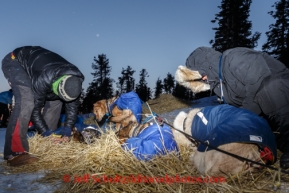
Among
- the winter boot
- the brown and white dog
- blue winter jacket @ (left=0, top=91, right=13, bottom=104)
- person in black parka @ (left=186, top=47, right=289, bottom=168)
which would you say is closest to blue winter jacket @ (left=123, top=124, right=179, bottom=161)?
the brown and white dog

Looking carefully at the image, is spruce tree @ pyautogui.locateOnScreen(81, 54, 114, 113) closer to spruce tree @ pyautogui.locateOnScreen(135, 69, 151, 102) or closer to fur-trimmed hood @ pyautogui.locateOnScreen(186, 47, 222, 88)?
spruce tree @ pyautogui.locateOnScreen(135, 69, 151, 102)

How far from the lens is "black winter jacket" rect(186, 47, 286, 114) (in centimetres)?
324

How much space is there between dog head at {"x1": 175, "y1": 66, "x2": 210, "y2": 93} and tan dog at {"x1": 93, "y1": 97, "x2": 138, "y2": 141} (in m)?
0.98

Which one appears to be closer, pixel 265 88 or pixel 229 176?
pixel 229 176

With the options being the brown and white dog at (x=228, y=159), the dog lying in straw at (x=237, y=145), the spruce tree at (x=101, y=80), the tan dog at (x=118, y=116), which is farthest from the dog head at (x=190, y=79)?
the spruce tree at (x=101, y=80)

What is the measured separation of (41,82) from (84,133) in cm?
98

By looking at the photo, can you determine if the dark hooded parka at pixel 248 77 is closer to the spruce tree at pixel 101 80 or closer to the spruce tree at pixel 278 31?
the spruce tree at pixel 278 31

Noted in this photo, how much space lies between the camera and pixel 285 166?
2533mm

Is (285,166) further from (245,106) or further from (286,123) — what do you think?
(245,106)

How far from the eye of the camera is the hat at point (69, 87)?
11.4 feet

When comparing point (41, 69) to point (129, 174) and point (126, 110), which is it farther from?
point (129, 174)

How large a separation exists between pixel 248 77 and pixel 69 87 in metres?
2.43

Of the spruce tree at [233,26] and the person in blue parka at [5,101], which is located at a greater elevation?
the spruce tree at [233,26]

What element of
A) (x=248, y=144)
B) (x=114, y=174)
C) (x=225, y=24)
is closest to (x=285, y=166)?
(x=248, y=144)
